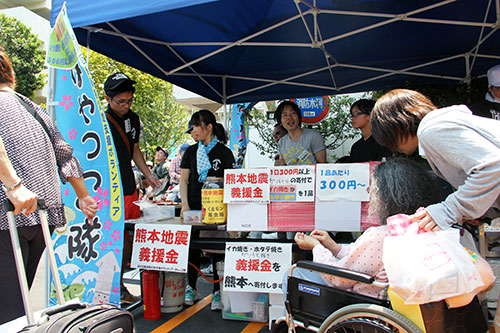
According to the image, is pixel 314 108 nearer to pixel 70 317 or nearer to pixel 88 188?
pixel 88 188

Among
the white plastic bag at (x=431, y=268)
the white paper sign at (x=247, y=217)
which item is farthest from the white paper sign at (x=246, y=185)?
the white plastic bag at (x=431, y=268)

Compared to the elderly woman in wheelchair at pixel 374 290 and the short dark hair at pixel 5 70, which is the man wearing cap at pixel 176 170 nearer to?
the short dark hair at pixel 5 70

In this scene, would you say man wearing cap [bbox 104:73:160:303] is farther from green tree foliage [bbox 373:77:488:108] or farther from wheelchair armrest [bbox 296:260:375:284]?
green tree foliage [bbox 373:77:488:108]

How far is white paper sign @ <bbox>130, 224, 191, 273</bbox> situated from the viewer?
2889 mm

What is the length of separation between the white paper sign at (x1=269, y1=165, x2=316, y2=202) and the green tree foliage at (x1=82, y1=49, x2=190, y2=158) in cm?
1159

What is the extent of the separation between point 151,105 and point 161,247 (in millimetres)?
14940

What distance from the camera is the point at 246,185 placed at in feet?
9.02

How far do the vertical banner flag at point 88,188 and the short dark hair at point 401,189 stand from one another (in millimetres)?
1915

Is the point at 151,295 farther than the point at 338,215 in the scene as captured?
Yes

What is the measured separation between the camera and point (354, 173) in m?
2.57

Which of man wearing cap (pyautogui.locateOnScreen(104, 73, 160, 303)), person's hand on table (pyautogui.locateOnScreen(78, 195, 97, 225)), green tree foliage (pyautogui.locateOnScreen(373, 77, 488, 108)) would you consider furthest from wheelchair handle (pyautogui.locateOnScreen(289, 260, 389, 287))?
green tree foliage (pyautogui.locateOnScreen(373, 77, 488, 108))

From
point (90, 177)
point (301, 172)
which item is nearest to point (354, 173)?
point (301, 172)

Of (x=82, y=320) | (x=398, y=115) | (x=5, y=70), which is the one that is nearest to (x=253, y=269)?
(x=82, y=320)

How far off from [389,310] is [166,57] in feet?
13.3
